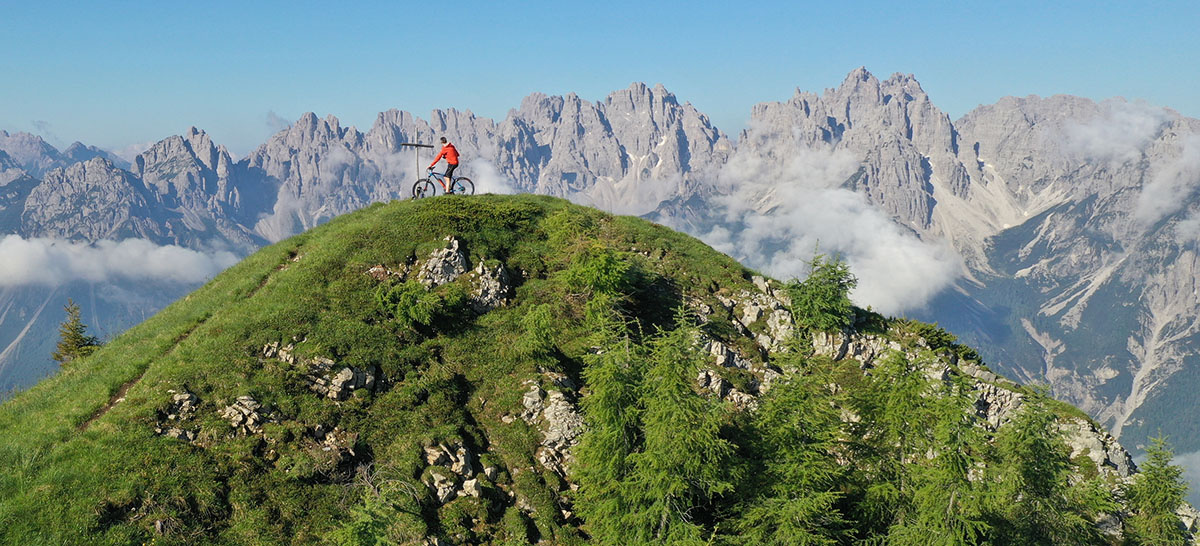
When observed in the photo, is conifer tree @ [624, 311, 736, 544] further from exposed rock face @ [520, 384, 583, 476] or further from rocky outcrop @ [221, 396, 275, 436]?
rocky outcrop @ [221, 396, 275, 436]

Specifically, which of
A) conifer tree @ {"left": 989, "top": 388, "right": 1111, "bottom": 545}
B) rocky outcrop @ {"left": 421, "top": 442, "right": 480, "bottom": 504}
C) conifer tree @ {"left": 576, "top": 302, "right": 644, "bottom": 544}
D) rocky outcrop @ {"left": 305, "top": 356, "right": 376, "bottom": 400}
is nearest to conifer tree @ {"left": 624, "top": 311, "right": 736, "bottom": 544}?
conifer tree @ {"left": 576, "top": 302, "right": 644, "bottom": 544}

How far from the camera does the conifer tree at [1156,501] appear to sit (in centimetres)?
3059

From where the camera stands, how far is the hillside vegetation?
21531mm

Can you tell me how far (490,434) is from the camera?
29453mm

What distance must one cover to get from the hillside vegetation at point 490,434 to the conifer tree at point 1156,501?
0.47 feet

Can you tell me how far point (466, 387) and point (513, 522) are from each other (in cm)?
825

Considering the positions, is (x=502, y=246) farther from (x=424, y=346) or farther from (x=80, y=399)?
(x=80, y=399)

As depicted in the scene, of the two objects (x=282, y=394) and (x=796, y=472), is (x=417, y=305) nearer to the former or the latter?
(x=282, y=394)

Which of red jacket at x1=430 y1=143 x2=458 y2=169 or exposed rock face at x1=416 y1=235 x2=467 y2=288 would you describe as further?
red jacket at x1=430 y1=143 x2=458 y2=169

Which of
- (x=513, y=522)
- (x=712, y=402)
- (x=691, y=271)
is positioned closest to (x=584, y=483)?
(x=513, y=522)

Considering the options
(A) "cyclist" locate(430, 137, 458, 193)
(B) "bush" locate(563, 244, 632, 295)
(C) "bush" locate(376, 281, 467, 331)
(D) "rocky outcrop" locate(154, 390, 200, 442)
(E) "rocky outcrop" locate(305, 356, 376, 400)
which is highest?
(A) "cyclist" locate(430, 137, 458, 193)

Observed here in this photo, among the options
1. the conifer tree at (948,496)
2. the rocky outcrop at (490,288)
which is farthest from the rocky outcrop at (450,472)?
the conifer tree at (948,496)

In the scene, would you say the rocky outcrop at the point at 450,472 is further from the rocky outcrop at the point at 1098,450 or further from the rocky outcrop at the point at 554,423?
the rocky outcrop at the point at 1098,450

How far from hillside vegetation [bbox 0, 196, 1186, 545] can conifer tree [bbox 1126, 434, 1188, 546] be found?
14cm
